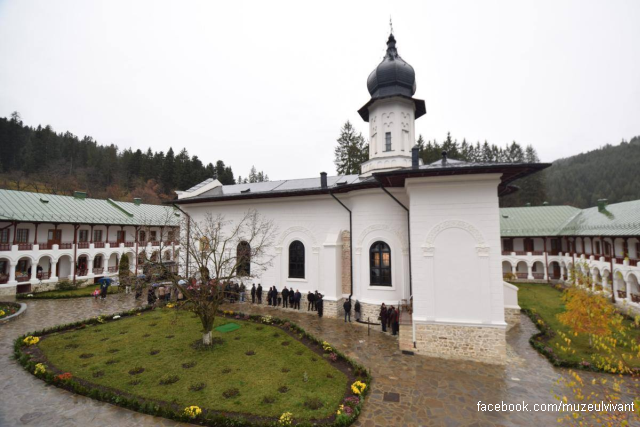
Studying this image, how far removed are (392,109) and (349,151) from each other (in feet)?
68.8

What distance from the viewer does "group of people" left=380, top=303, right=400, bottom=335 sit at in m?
11.9

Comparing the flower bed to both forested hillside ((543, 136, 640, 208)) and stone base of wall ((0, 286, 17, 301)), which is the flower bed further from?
forested hillside ((543, 136, 640, 208))

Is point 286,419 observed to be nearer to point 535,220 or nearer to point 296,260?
point 296,260

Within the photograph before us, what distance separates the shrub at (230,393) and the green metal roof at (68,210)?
12.3 meters

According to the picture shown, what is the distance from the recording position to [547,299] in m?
20.0

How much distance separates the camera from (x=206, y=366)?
8969mm

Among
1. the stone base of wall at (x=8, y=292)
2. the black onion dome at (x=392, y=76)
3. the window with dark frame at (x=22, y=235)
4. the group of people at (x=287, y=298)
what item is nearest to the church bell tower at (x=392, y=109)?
the black onion dome at (x=392, y=76)

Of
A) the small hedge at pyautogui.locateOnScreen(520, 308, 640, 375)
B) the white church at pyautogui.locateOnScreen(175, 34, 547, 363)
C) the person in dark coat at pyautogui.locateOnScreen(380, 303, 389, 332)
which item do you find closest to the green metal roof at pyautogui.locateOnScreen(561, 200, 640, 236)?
the small hedge at pyautogui.locateOnScreen(520, 308, 640, 375)

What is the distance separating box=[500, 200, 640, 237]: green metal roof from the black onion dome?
15587mm

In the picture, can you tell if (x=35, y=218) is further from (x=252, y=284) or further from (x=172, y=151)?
(x=172, y=151)

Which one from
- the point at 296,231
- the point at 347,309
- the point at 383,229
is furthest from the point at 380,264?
the point at 296,231

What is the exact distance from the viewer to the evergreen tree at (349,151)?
3609 centimetres

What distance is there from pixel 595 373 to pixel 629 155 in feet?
261

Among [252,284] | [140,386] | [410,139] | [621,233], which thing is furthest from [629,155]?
[140,386]
